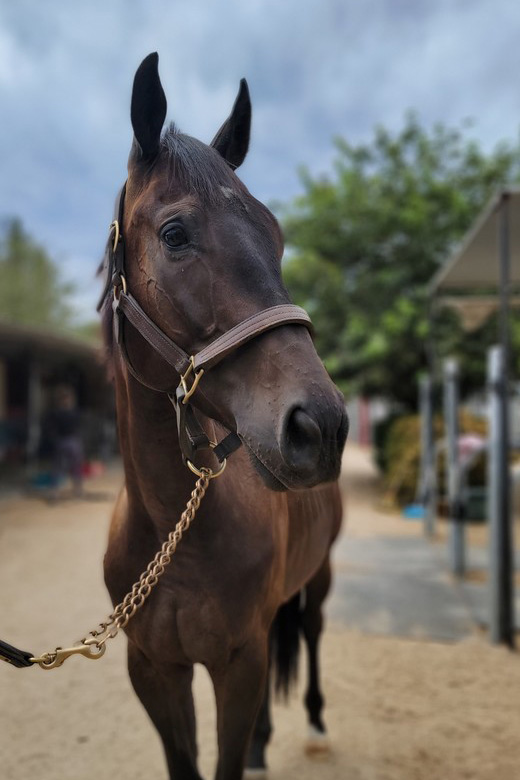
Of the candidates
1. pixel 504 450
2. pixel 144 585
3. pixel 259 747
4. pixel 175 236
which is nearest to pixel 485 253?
pixel 504 450

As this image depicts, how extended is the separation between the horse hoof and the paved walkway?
5.77ft

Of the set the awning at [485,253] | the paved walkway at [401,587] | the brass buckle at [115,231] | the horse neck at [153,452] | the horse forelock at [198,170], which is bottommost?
the paved walkway at [401,587]

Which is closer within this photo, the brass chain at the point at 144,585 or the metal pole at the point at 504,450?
the brass chain at the point at 144,585

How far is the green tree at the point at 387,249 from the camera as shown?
10508 millimetres

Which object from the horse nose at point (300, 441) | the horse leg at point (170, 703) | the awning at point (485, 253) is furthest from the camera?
the awning at point (485, 253)

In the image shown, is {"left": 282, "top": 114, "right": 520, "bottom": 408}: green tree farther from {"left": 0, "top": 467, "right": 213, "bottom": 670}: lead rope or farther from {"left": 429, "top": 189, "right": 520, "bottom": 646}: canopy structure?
{"left": 0, "top": 467, "right": 213, "bottom": 670}: lead rope

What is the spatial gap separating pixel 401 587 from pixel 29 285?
30.0 metres

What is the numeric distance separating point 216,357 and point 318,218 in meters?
11.1

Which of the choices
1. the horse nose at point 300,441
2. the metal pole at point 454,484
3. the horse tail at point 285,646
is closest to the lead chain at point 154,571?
the horse nose at point 300,441

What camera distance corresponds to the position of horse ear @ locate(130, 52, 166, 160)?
57.7 inches

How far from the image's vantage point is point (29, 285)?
104 feet

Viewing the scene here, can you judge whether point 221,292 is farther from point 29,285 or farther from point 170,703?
point 29,285

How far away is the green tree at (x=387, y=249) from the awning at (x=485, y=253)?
287cm

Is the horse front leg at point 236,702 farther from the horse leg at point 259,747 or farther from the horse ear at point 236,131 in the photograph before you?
the horse ear at point 236,131
